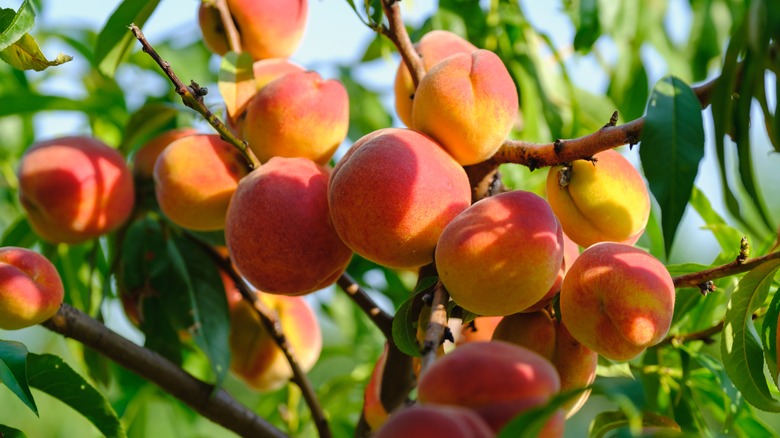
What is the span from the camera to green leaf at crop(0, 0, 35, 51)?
0.86 metres

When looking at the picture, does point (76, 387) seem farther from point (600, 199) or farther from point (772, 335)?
point (772, 335)

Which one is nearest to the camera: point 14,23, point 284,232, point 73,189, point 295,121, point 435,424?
point 435,424

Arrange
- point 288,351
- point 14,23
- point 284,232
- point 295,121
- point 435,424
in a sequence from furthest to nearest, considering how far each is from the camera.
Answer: point 288,351
point 295,121
point 284,232
point 14,23
point 435,424

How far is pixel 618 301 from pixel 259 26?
0.77 metres

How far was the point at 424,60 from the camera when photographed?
116cm

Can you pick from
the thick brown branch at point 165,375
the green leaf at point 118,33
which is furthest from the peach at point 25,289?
the green leaf at point 118,33

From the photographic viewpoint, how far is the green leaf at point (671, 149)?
0.73m

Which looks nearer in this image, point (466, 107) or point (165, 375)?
point (466, 107)

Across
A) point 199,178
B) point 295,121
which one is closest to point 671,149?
point 295,121

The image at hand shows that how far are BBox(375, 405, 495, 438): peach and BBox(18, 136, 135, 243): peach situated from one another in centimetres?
104

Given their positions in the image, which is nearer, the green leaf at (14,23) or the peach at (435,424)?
the peach at (435,424)

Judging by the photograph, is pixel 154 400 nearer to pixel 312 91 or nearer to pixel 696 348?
pixel 312 91

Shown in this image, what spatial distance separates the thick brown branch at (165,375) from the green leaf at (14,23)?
15.8 inches

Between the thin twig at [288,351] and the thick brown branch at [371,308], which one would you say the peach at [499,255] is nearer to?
the thick brown branch at [371,308]
